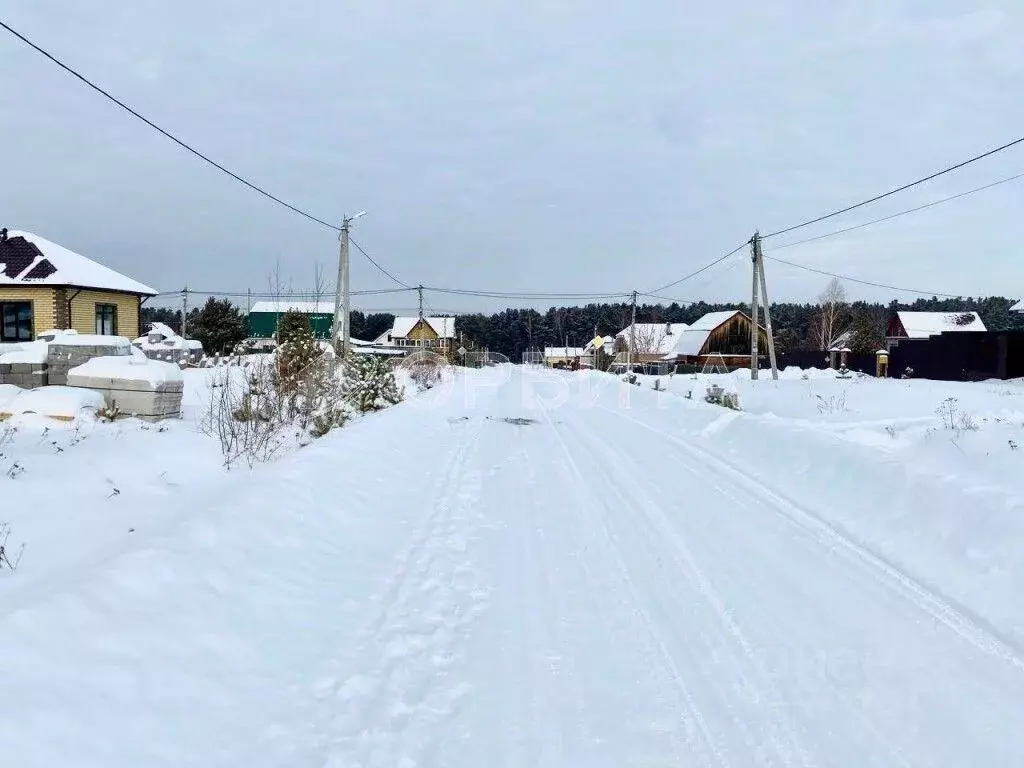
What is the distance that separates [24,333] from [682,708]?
28426mm

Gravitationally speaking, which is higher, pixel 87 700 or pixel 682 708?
pixel 87 700

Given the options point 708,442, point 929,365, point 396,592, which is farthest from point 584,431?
point 929,365

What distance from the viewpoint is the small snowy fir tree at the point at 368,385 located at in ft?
51.2

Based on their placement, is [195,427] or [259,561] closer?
[259,561]

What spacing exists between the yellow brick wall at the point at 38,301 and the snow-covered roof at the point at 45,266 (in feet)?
1.07

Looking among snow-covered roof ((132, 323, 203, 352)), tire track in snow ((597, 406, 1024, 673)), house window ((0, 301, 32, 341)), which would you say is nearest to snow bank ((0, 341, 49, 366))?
snow-covered roof ((132, 323, 203, 352))

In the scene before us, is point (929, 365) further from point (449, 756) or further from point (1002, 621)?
point (449, 756)

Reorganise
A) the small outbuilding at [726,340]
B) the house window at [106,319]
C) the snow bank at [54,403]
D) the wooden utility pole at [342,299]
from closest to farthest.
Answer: the snow bank at [54,403] → the wooden utility pole at [342,299] → the house window at [106,319] → the small outbuilding at [726,340]

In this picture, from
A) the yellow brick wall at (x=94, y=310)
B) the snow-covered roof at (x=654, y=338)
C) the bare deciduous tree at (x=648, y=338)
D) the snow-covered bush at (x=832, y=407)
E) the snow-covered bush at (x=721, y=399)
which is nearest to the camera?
the snow-covered bush at (x=832, y=407)

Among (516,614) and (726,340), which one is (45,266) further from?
(726,340)

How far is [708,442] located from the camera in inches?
506

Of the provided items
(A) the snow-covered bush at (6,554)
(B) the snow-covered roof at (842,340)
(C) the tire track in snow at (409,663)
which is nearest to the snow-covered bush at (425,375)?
(A) the snow-covered bush at (6,554)

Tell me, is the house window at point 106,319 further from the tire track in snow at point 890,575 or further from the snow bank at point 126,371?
the tire track in snow at point 890,575

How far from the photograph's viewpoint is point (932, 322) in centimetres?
6316
